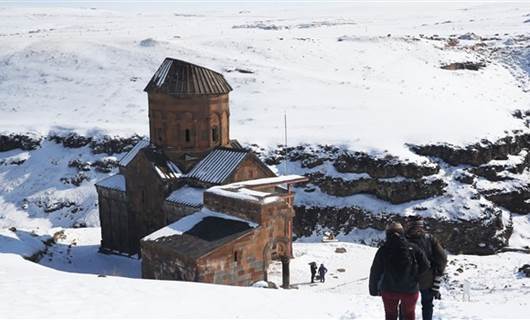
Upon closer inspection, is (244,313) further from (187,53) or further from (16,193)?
(187,53)

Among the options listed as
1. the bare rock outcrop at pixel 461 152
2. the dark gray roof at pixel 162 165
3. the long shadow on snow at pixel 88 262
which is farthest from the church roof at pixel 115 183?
the bare rock outcrop at pixel 461 152

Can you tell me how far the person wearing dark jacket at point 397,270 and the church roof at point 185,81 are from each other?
17266 mm

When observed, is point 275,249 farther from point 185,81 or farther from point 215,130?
point 185,81

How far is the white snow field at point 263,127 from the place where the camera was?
10.9 meters

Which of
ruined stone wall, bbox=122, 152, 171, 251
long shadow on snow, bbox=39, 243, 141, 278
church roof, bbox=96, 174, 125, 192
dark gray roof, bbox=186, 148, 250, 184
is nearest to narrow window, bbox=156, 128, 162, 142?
ruined stone wall, bbox=122, 152, 171, 251

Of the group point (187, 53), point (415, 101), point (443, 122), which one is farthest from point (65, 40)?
point (443, 122)

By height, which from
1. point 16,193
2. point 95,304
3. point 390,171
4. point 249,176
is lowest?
point 16,193

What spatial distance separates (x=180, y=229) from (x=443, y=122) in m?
21.9

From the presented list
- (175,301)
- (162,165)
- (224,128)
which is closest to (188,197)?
(162,165)

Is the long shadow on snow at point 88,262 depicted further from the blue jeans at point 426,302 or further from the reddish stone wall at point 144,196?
the blue jeans at point 426,302

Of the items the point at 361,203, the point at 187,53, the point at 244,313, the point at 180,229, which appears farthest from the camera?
the point at 187,53

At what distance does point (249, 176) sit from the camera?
22938mm

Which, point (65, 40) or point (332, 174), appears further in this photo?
point (65, 40)

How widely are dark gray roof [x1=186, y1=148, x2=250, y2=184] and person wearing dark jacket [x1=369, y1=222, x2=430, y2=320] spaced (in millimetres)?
14826
